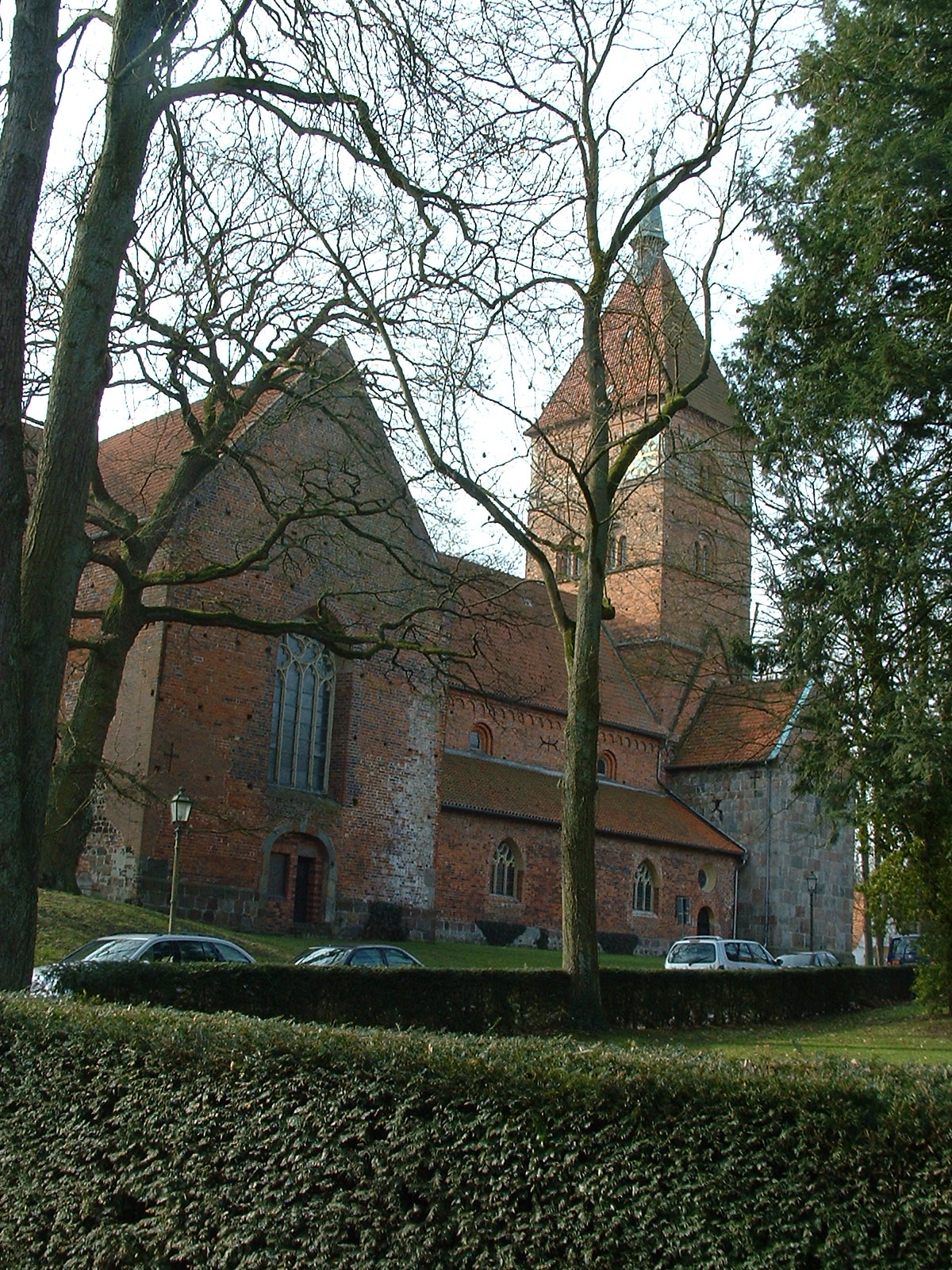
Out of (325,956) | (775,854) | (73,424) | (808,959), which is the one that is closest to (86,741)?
(325,956)

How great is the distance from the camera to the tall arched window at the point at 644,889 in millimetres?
37625

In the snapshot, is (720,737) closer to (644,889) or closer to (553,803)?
(644,889)

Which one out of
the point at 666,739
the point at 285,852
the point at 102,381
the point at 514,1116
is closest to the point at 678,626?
the point at 666,739

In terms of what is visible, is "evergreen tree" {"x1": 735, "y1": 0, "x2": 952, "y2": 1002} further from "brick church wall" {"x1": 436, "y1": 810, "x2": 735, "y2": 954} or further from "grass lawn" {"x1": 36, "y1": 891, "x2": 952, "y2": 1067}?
"brick church wall" {"x1": 436, "y1": 810, "x2": 735, "y2": 954}

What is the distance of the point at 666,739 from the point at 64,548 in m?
37.2

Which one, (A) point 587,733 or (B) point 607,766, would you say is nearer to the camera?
(A) point 587,733

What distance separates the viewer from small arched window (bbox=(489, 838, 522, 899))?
3278 cm

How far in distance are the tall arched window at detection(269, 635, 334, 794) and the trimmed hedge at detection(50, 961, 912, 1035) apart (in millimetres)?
11893

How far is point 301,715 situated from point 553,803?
10.1 m

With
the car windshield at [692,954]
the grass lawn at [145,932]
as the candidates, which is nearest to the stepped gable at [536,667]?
the grass lawn at [145,932]

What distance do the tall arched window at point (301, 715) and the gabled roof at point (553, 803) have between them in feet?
14.9

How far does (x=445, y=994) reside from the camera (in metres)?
13.6

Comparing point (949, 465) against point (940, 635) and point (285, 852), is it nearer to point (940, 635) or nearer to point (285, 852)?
point (940, 635)

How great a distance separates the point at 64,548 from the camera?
8484 millimetres
